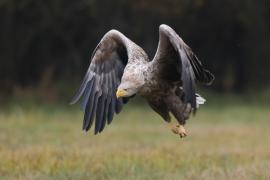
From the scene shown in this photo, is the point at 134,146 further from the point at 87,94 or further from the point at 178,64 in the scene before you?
the point at 178,64

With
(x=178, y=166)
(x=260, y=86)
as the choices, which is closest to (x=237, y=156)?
(x=178, y=166)

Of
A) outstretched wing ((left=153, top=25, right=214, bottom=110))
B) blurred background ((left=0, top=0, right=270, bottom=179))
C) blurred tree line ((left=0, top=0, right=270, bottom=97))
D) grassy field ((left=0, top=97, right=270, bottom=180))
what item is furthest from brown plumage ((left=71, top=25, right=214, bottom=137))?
blurred tree line ((left=0, top=0, right=270, bottom=97))

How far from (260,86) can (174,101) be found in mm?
17538

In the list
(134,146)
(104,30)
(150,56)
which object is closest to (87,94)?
(134,146)

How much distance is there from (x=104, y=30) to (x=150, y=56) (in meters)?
1.43

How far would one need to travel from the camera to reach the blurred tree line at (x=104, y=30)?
2159cm

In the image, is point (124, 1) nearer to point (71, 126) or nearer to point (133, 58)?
point (71, 126)

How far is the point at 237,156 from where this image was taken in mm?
10031

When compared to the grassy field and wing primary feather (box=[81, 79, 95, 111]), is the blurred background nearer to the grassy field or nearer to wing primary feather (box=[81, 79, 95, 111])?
the grassy field

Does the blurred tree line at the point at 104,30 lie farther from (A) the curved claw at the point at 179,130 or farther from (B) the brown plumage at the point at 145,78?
(A) the curved claw at the point at 179,130

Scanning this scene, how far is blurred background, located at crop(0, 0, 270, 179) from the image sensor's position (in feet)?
41.5

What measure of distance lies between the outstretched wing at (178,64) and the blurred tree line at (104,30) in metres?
12.5

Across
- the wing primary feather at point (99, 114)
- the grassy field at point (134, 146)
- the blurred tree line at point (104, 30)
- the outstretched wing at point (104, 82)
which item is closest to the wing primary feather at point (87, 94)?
the outstretched wing at point (104, 82)

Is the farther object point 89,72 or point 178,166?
point 89,72
